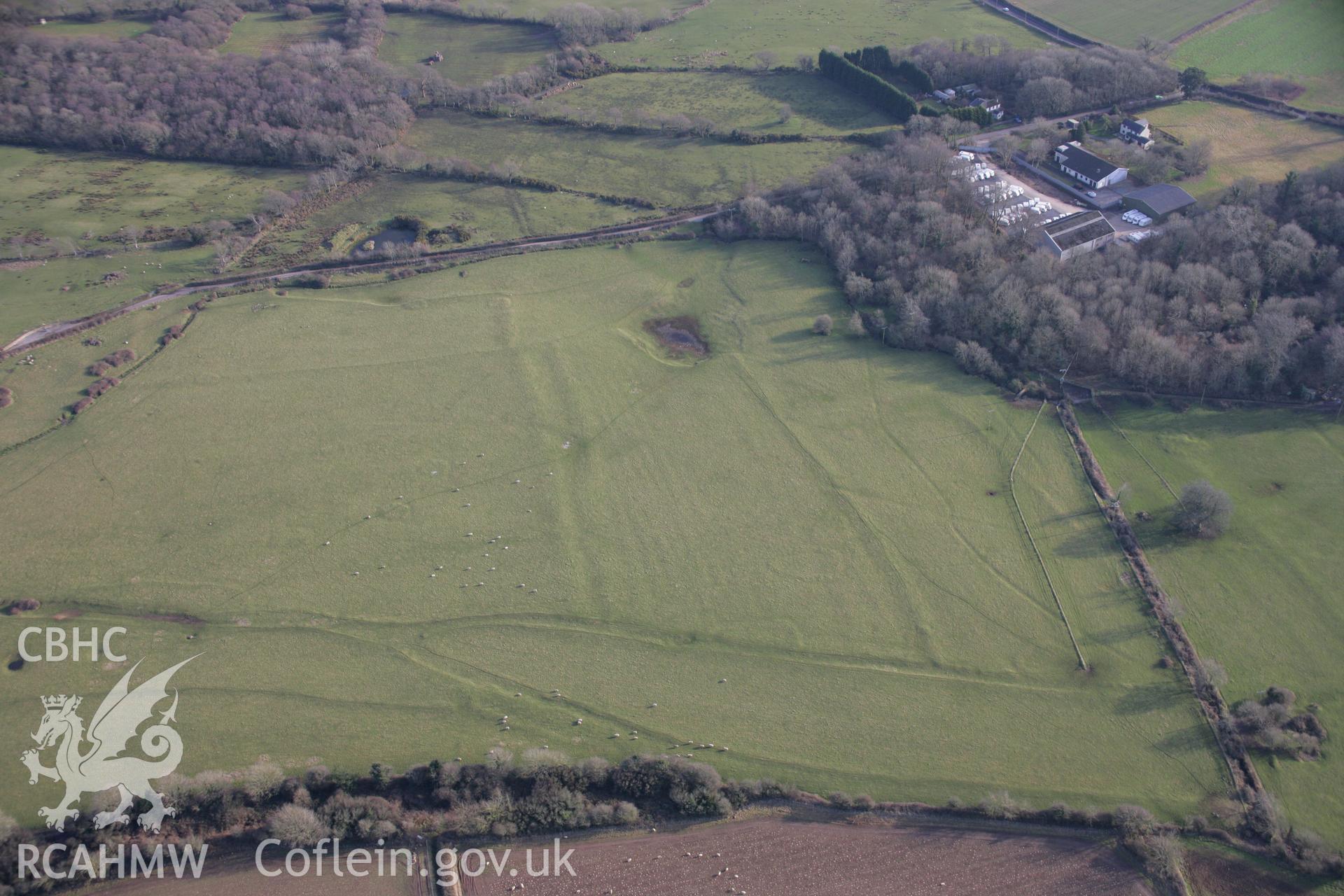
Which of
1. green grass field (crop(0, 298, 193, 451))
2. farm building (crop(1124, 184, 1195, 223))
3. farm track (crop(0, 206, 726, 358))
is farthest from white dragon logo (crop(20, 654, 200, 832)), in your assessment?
farm building (crop(1124, 184, 1195, 223))

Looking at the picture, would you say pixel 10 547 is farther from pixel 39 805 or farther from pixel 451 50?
pixel 451 50

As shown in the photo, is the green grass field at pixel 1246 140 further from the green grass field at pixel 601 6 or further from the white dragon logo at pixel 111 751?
the white dragon logo at pixel 111 751

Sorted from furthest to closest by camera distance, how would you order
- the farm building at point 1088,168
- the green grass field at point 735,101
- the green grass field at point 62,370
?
the green grass field at point 735,101 → the farm building at point 1088,168 → the green grass field at point 62,370

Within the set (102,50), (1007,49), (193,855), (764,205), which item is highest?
(1007,49)

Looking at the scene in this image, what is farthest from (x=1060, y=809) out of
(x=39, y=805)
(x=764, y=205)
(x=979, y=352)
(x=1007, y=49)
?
(x=1007, y=49)

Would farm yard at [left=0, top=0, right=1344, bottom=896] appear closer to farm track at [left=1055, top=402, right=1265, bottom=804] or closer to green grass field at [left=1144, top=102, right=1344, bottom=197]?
green grass field at [left=1144, top=102, right=1344, bottom=197]

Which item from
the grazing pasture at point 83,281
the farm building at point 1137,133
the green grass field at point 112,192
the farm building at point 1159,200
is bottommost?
the grazing pasture at point 83,281

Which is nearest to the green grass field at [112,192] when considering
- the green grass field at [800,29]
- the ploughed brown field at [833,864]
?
the green grass field at [800,29]
